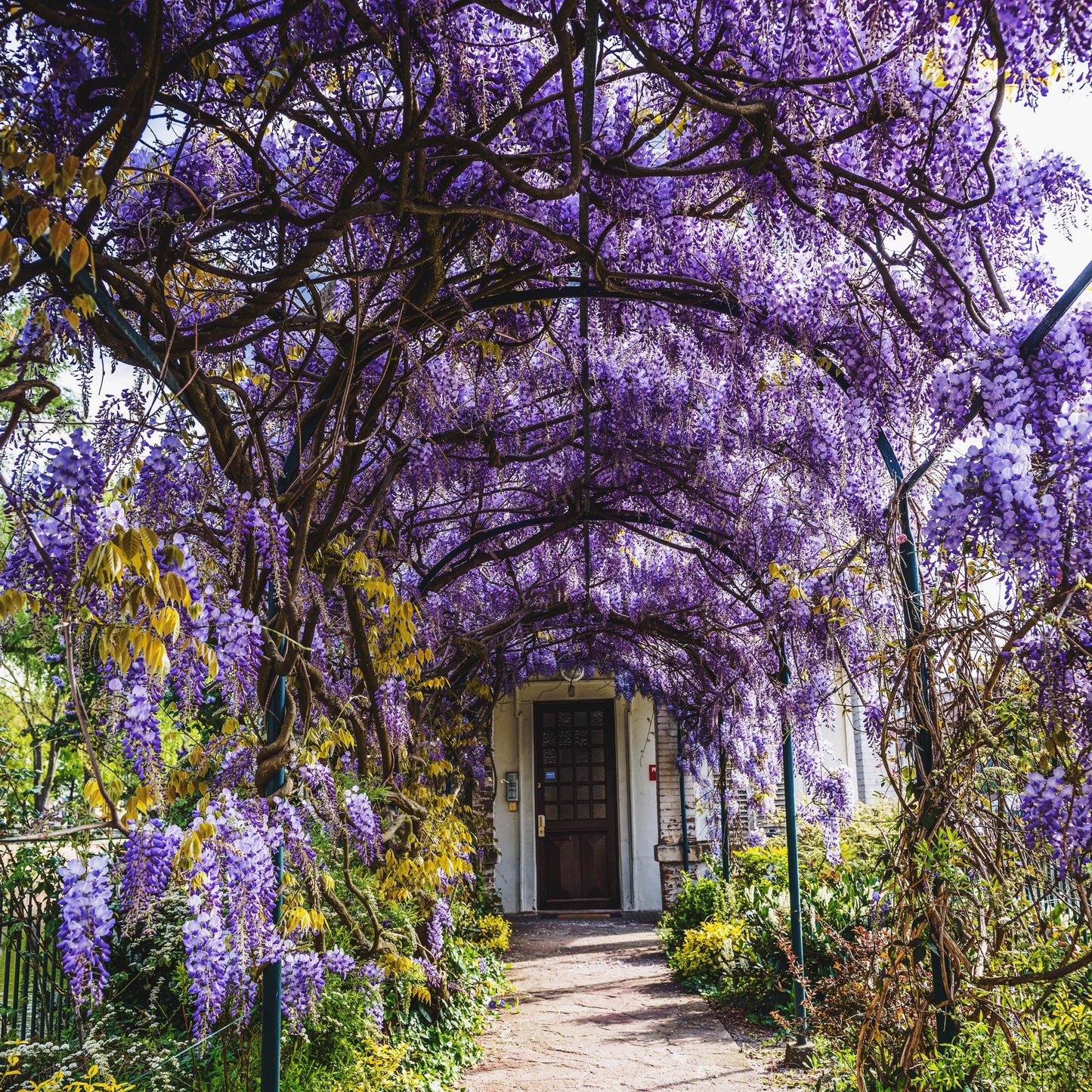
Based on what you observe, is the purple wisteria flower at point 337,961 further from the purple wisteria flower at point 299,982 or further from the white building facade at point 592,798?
the white building facade at point 592,798

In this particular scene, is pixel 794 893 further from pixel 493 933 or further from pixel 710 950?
pixel 493 933

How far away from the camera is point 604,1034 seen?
5.09 metres

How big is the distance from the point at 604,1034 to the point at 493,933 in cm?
222

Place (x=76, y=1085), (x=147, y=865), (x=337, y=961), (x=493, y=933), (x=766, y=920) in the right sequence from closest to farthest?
(x=147, y=865) → (x=76, y=1085) → (x=337, y=961) → (x=766, y=920) → (x=493, y=933)

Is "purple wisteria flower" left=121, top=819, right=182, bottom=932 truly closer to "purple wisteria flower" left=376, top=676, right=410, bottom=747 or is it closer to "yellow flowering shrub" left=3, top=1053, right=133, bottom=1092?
"yellow flowering shrub" left=3, top=1053, right=133, bottom=1092

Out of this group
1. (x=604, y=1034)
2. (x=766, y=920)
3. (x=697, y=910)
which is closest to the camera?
(x=604, y=1034)

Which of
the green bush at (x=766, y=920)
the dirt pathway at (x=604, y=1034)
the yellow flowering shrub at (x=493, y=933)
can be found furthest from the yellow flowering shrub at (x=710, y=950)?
the yellow flowering shrub at (x=493, y=933)

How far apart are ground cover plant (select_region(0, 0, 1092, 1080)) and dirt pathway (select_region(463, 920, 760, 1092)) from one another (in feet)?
3.87

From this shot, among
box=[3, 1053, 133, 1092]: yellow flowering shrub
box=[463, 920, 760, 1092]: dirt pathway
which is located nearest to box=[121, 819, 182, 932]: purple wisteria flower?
box=[3, 1053, 133, 1092]: yellow flowering shrub

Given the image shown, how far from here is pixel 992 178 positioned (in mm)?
2070

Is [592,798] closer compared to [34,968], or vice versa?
[34,968]

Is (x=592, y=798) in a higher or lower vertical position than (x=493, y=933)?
higher

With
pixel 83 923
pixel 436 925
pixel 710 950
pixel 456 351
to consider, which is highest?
pixel 456 351

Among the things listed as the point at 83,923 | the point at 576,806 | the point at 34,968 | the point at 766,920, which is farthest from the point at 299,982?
the point at 576,806
